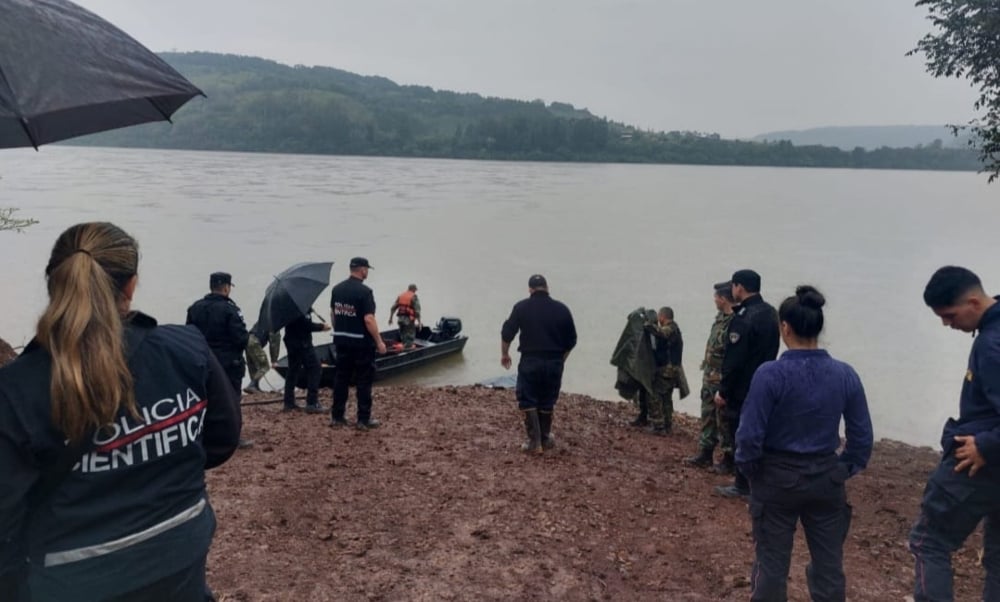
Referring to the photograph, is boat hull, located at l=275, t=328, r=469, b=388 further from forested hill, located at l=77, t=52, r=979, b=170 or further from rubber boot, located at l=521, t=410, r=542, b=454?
forested hill, located at l=77, t=52, r=979, b=170

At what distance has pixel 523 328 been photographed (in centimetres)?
675

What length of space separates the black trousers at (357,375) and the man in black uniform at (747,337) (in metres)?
3.49

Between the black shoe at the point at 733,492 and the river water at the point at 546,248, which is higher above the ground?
the black shoe at the point at 733,492

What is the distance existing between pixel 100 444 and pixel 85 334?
11.3 inches

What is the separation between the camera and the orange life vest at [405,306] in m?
14.9

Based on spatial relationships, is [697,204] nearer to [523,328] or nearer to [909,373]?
[909,373]

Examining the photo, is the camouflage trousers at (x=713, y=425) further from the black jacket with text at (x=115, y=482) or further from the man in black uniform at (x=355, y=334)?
the black jacket with text at (x=115, y=482)

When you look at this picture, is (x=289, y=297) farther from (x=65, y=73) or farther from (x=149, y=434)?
(x=149, y=434)

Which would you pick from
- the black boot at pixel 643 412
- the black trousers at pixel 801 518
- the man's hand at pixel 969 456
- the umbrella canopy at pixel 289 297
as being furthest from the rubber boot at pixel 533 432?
the man's hand at pixel 969 456

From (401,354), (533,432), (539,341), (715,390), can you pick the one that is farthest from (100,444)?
(401,354)

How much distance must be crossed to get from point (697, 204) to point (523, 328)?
2620 inches

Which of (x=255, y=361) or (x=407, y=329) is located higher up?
(x=255, y=361)

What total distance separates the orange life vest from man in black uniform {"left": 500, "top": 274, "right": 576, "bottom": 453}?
8.22 m

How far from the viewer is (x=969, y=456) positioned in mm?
3145
